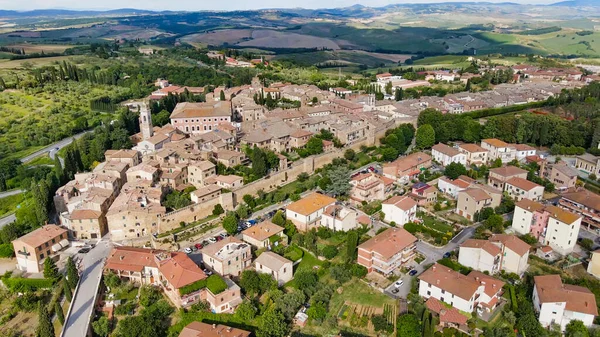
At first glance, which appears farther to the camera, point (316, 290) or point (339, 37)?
point (339, 37)

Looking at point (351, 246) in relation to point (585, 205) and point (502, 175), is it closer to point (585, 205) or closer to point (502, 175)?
point (502, 175)

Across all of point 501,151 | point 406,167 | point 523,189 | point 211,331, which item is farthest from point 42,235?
point 501,151

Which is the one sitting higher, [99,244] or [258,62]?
[258,62]

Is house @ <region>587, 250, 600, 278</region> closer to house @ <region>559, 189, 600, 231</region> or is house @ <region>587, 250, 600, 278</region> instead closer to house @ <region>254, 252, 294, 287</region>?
house @ <region>559, 189, 600, 231</region>

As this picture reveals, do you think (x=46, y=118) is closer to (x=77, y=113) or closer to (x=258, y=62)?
(x=77, y=113)

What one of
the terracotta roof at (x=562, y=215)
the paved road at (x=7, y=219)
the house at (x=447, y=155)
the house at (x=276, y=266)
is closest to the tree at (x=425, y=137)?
the house at (x=447, y=155)

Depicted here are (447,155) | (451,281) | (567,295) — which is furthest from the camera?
(447,155)

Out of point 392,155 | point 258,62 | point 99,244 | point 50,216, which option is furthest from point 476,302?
point 258,62
